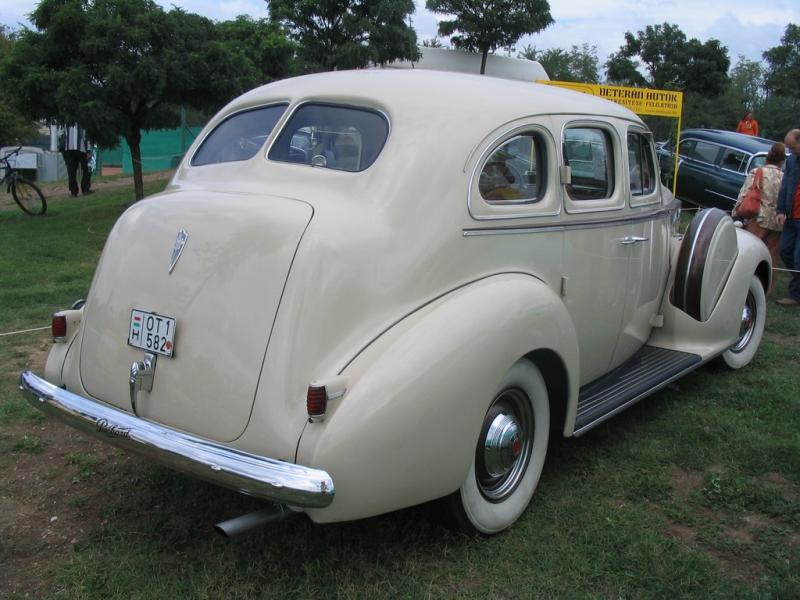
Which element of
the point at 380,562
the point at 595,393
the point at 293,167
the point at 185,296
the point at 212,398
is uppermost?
the point at 293,167

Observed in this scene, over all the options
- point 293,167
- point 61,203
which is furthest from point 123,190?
point 293,167

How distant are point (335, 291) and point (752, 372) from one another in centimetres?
387

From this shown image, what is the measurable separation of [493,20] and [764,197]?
48.1 ft

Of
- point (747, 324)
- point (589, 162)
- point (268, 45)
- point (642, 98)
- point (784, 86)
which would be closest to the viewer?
point (589, 162)

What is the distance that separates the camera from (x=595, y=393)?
3828 millimetres

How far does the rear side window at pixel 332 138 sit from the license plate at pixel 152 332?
35.9 inches

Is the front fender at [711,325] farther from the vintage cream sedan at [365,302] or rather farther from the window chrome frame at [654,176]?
the vintage cream sedan at [365,302]

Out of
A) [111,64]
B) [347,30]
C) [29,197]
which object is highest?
[347,30]

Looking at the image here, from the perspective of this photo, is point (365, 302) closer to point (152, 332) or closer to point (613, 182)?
point (152, 332)

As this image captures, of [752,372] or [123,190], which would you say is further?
[123,190]

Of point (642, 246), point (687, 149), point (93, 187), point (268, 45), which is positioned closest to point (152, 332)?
point (642, 246)

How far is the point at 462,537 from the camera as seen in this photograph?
9.88 feet

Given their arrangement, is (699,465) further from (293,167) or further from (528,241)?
(293,167)

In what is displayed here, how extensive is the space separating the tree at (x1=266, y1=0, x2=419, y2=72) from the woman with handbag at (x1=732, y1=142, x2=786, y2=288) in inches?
408
